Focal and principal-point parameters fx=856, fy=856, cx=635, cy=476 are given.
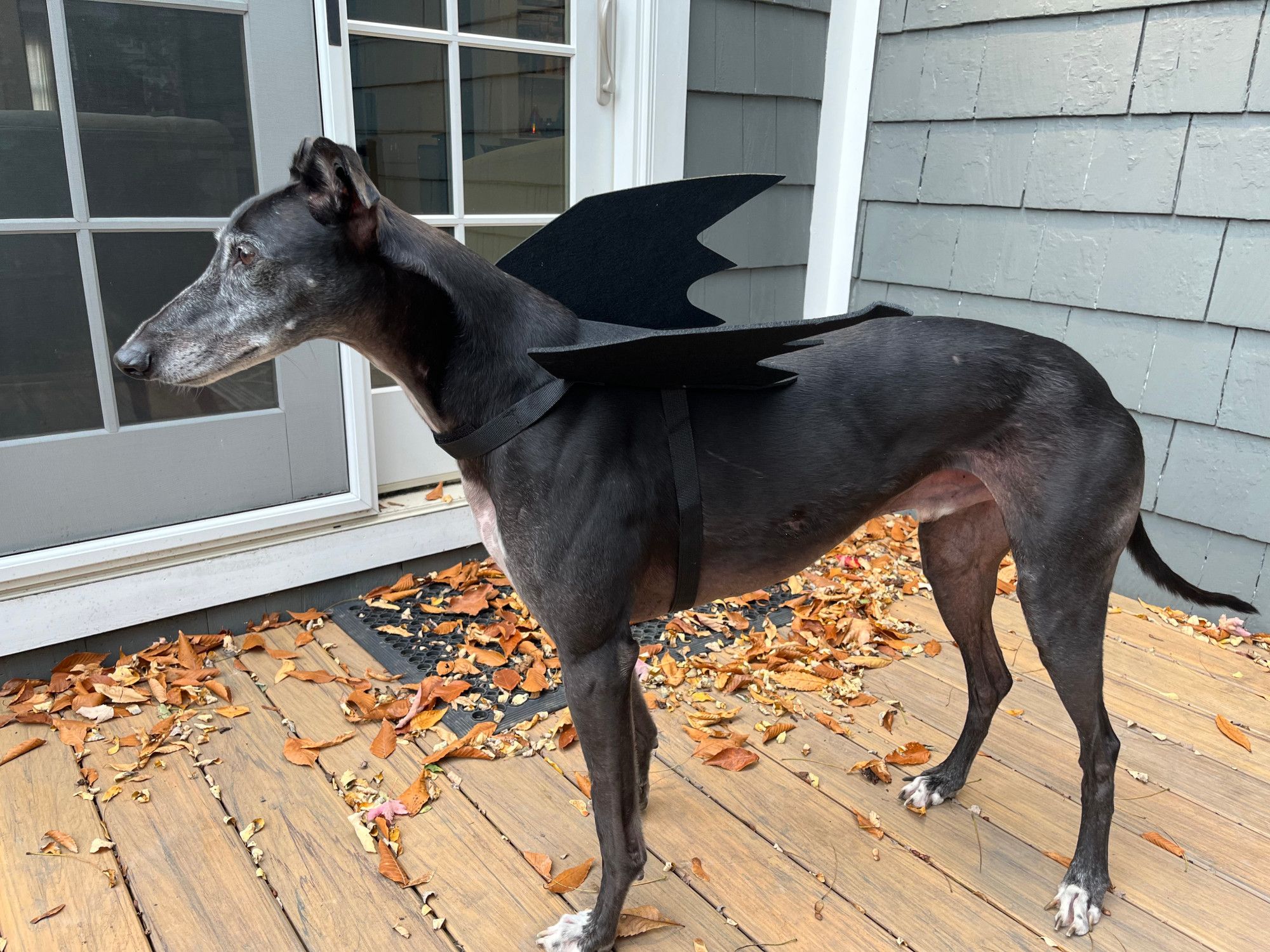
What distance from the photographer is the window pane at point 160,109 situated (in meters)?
2.41

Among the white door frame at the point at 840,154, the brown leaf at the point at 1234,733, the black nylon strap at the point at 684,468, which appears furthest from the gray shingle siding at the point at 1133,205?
the black nylon strap at the point at 684,468

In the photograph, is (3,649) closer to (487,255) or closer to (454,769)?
(454,769)

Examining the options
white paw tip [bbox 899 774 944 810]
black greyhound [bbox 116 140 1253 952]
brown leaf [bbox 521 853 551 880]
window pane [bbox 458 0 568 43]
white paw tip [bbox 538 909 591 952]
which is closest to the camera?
black greyhound [bbox 116 140 1253 952]

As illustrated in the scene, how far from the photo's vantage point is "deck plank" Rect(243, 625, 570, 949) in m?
1.83

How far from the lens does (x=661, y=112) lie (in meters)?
3.30

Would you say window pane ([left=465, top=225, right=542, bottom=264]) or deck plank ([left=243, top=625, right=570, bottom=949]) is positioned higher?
window pane ([left=465, top=225, right=542, bottom=264])

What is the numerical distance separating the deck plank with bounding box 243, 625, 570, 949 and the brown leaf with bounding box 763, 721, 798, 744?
74cm

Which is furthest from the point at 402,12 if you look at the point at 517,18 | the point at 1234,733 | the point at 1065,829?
the point at 1234,733

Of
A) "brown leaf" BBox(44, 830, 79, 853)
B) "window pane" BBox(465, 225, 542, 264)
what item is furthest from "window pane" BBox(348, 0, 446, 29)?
"brown leaf" BBox(44, 830, 79, 853)

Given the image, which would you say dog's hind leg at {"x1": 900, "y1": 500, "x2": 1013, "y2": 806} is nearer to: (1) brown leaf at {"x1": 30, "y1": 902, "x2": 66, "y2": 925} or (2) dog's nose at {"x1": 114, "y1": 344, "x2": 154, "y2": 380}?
(2) dog's nose at {"x1": 114, "y1": 344, "x2": 154, "y2": 380}

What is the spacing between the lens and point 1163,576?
6.75ft

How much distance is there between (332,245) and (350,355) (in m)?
1.54

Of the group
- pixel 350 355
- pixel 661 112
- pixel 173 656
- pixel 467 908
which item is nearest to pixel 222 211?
pixel 350 355

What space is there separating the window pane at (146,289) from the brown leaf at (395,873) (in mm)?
1475
